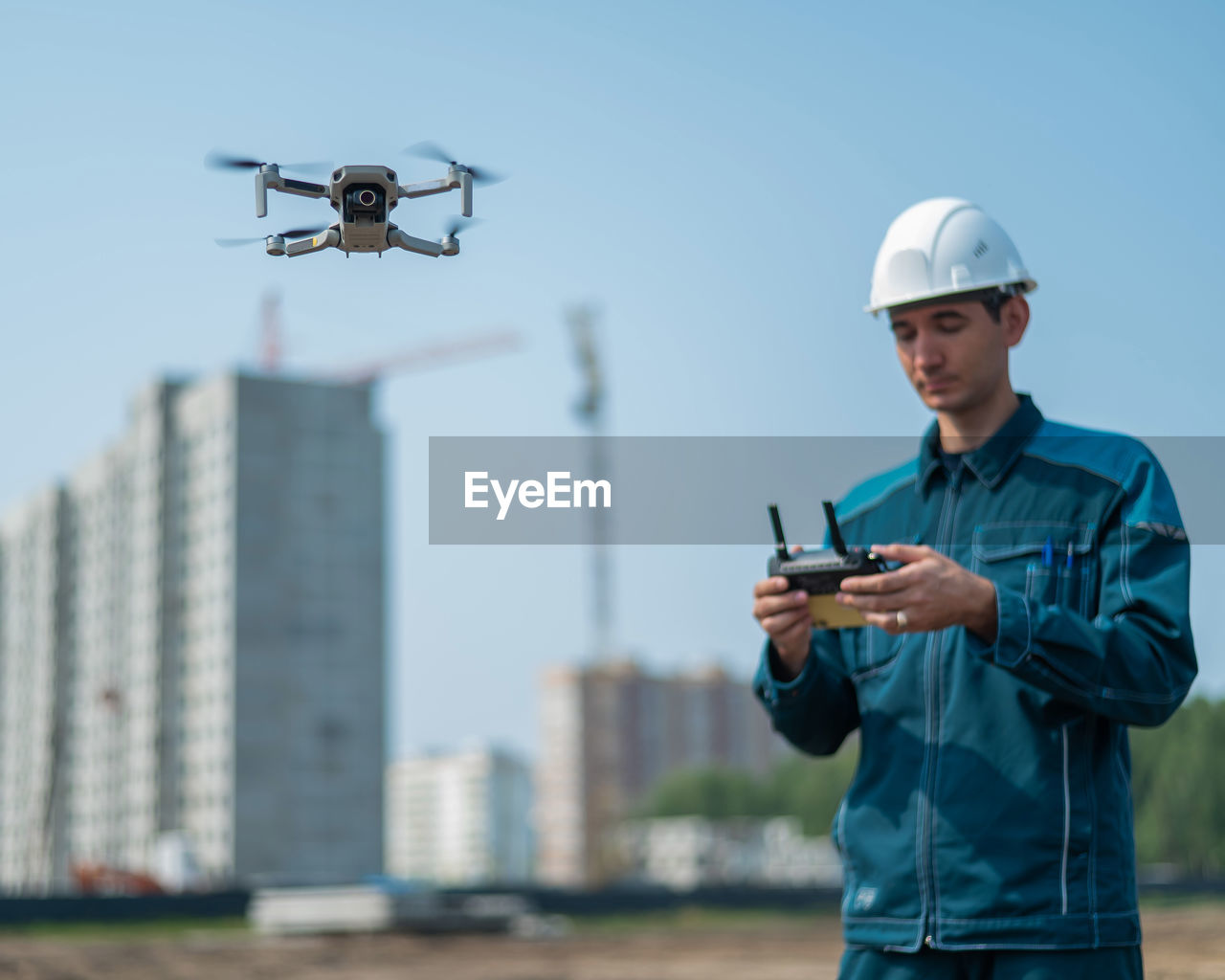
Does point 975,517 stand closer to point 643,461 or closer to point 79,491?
point 643,461

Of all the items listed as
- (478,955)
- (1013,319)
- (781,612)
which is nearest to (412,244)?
(781,612)

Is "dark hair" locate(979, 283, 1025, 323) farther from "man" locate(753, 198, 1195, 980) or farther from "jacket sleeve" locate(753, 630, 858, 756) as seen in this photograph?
"jacket sleeve" locate(753, 630, 858, 756)

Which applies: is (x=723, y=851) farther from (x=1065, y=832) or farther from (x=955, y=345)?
(x=955, y=345)

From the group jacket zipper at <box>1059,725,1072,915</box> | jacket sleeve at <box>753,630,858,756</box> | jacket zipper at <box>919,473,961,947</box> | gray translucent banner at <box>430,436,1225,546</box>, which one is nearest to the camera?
gray translucent banner at <box>430,436,1225,546</box>

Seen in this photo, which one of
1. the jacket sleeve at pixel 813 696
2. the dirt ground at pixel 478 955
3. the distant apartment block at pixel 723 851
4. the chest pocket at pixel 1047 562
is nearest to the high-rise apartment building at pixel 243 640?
the distant apartment block at pixel 723 851

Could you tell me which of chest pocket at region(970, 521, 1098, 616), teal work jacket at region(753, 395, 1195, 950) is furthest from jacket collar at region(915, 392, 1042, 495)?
chest pocket at region(970, 521, 1098, 616)
